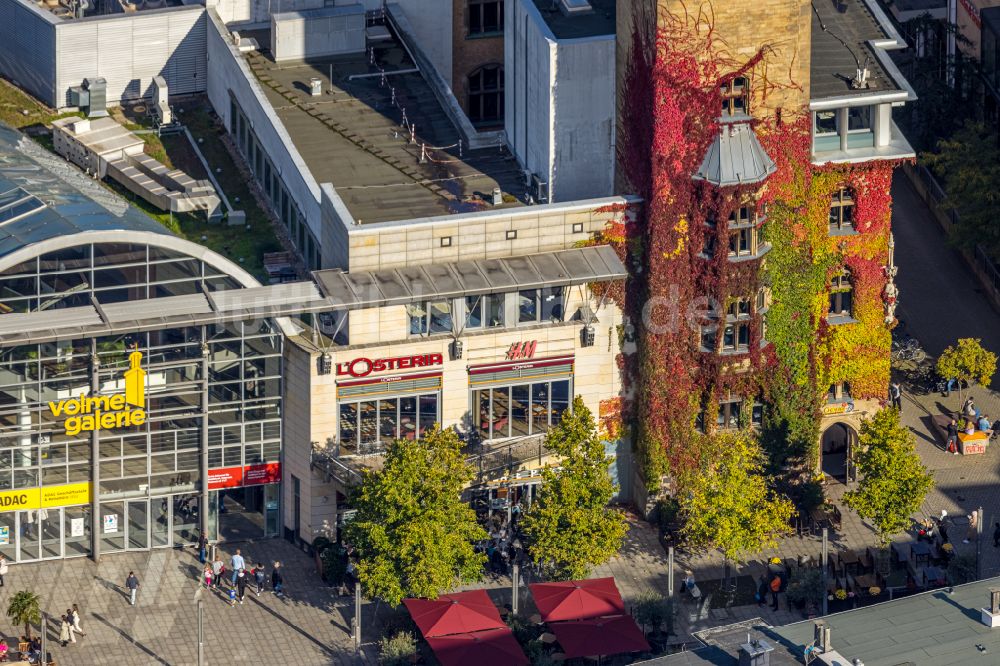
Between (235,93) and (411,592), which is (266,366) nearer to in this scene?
(411,592)

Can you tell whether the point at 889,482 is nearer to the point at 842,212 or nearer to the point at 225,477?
the point at 842,212

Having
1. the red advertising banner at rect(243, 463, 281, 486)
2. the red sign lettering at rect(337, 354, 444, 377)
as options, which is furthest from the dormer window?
the red advertising banner at rect(243, 463, 281, 486)

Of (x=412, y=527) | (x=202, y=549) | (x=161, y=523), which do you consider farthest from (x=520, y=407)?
(x=161, y=523)

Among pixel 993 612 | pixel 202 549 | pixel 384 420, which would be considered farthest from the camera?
pixel 202 549

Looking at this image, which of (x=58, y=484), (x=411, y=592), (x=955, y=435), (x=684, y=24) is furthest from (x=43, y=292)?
(x=955, y=435)

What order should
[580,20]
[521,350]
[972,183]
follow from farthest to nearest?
[972,183] → [580,20] → [521,350]

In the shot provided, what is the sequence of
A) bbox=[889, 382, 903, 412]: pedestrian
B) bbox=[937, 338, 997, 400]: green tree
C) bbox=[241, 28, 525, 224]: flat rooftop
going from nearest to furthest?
1. bbox=[241, 28, 525, 224]: flat rooftop
2. bbox=[937, 338, 997, 400]: green tree
3. bbox=[889, 382, 903, 412]: pedestrian

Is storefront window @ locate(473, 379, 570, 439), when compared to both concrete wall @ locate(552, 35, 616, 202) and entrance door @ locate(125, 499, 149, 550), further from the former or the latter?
entrance door @ locate(125, 499, 149, 550)

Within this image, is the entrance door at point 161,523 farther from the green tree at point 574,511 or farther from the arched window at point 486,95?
the arched window at point 486,95
